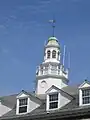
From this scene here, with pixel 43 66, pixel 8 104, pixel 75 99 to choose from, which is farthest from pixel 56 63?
pixel 75 99

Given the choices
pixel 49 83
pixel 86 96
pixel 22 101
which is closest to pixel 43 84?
pixel 49 83

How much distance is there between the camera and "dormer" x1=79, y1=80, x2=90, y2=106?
36.4 m

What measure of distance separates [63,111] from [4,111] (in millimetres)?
8816

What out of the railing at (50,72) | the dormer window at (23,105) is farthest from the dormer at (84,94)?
the railing at (50,72)

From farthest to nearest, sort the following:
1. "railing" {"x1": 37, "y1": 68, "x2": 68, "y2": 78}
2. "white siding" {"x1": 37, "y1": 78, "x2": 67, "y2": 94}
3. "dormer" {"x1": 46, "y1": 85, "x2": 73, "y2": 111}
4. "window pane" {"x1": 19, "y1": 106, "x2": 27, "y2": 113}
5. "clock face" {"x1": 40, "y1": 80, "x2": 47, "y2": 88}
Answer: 1. "clock face" {"x1": 40, "y1": 80, "x2": 47, "y2": 88}
2. "railing" {"x1": 37, "y1": 68, "x2": 68, "y2": 78}
3. "white siding" {"x1": 37, "y1": 78, "x2": 67, "y2": 94}
4. "window pane" {"x1": 19, "y1": 106, "x2": 27, "y2": 113}
5. "dormer" {"x1": 46, "y1": 85, "x2": 73, "y2": 111}

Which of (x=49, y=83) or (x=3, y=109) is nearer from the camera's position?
(x=3, y=109)

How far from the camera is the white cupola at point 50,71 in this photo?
185 ft

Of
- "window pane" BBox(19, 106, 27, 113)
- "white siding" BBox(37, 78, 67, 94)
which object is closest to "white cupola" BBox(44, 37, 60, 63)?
"white siding" BBox(37, 78, 67, 94)

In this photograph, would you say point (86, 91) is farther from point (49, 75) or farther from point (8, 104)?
point (49, 75)

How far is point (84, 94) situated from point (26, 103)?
709cm

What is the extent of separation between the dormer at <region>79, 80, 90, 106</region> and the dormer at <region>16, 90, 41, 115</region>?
5973mm

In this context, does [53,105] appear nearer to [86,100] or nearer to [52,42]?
[86,100]

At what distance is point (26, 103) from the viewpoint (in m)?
40.9

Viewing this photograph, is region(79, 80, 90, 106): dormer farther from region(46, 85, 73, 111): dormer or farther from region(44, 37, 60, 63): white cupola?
region(44, 37, 60, 63): white cupola
